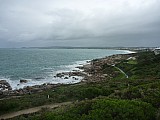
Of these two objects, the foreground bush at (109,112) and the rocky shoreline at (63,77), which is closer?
the foreground bush at (109,112)

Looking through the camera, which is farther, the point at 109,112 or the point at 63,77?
the point at 63,77

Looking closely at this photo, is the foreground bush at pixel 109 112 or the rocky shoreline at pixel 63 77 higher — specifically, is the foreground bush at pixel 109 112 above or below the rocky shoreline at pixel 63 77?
above

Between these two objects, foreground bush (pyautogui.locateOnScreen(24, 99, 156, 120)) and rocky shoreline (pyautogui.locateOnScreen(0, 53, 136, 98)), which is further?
rocky shoreline (pyautogui.locateOnScreen(0, 53, 136, 98))

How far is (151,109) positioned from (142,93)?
294 cm

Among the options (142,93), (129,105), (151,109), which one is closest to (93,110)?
(129,105)

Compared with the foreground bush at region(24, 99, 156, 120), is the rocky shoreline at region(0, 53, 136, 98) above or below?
below

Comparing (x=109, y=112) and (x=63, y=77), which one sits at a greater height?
(x=109, y=112)

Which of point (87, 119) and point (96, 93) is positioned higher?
point (87, 119)

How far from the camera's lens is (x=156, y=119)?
452 inches

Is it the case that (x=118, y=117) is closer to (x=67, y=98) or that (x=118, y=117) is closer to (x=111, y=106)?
(x=111, y=106)

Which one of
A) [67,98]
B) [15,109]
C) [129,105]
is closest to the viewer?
[129,105]

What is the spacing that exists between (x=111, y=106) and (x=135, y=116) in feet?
4.64

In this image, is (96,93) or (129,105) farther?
(96,93)

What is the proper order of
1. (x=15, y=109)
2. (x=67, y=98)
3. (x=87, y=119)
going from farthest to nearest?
(x=67, y=98), (x=15, y=109), (x=87, y=119)
